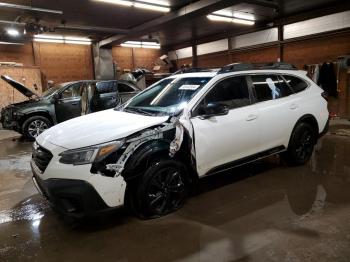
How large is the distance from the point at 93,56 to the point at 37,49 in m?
2.42

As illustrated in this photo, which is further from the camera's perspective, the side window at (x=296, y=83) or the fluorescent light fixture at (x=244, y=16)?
the fluorescent light fixture at (x=244, y=16)

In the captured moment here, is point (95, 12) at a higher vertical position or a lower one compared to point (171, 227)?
higher

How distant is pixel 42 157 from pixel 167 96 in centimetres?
158

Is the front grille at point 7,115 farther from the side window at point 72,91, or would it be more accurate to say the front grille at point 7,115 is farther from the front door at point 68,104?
the side window at point 72,91

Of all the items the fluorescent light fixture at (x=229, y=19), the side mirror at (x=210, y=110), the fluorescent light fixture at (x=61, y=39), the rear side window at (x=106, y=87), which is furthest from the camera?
the fluorescent light fixture at (x=61, y=39)

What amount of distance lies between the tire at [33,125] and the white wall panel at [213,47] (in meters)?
8.77

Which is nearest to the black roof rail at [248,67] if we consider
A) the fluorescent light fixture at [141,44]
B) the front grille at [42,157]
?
the front grille at [42,157]

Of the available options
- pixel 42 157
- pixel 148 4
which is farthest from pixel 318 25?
pixel 42 157

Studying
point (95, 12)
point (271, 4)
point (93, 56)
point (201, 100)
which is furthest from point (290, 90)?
point (93, 56)

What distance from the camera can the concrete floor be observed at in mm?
2396

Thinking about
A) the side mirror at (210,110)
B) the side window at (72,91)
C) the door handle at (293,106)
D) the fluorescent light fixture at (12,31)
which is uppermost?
the fluorescent light fixture at (12,31)

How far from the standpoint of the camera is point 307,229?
8.79 feet

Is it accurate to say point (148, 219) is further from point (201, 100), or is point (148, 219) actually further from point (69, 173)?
point (201, 100)

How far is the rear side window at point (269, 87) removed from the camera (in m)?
3.79
